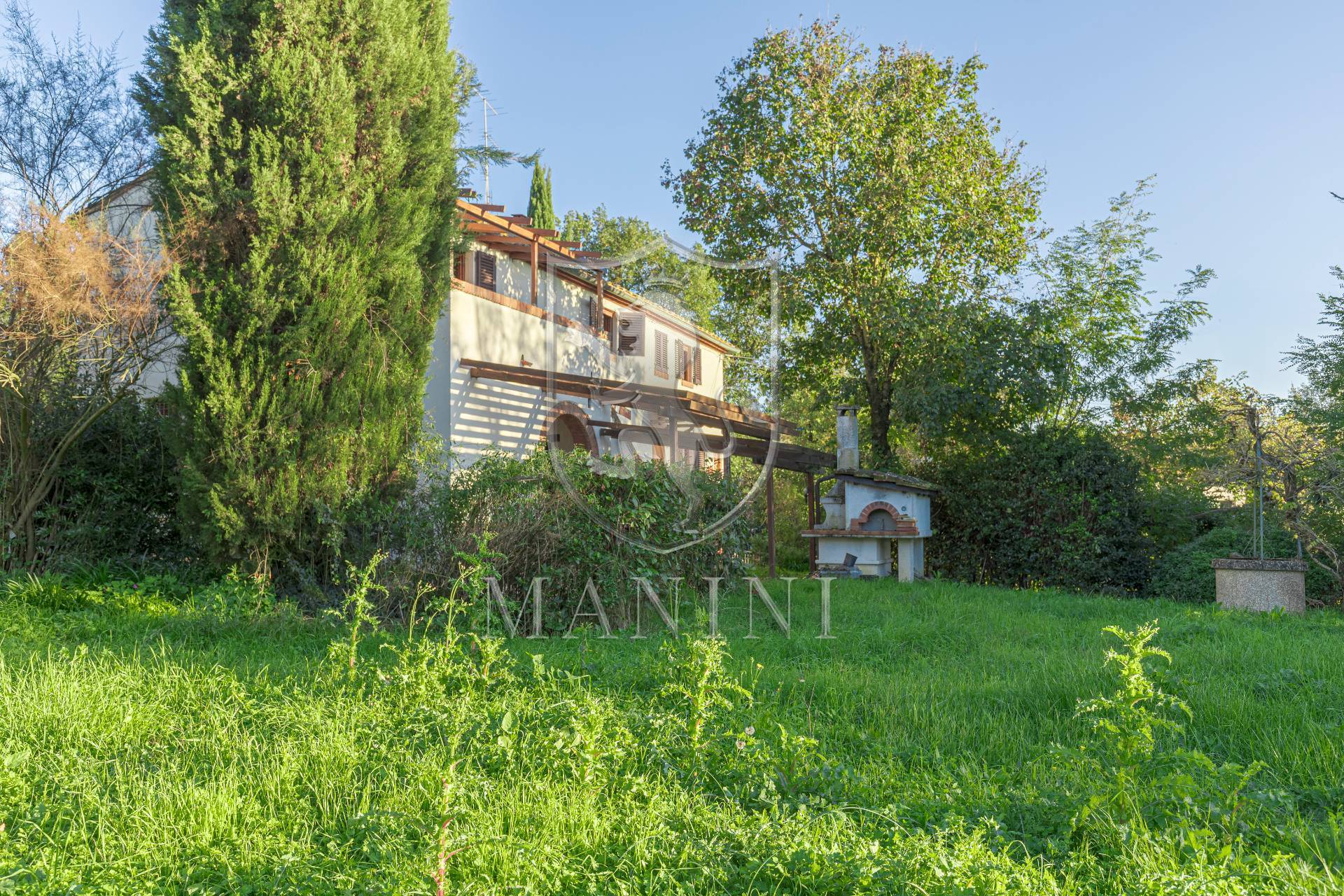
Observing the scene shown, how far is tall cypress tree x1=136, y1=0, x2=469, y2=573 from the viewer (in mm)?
6918

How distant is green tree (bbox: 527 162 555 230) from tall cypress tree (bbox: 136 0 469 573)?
43.5 feet

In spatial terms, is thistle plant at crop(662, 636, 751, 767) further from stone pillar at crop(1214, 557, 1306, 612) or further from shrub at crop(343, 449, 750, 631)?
stone pillar at crop(1214, 557, 1306, 612)

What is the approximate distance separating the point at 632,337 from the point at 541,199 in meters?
16.8

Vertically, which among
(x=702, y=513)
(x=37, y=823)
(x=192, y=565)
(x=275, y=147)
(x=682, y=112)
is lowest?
(x=37, y=823)

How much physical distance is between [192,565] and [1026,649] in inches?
305

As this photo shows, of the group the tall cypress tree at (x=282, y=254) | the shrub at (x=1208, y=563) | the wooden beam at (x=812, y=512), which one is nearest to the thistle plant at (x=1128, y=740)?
the tall cypress tree at (x=282, y=254)

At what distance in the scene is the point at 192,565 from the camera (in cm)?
791

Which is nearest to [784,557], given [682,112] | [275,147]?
[682,112]

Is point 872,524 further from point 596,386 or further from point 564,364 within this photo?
point 596,386

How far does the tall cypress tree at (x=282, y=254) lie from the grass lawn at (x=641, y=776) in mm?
1748

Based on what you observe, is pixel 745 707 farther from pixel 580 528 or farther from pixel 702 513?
pixel 702 513

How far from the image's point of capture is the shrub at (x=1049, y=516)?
11953 millimetres

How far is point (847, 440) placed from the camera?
13.0 meters

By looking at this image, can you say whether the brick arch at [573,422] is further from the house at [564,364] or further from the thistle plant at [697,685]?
the thistle plant at [697,685]
